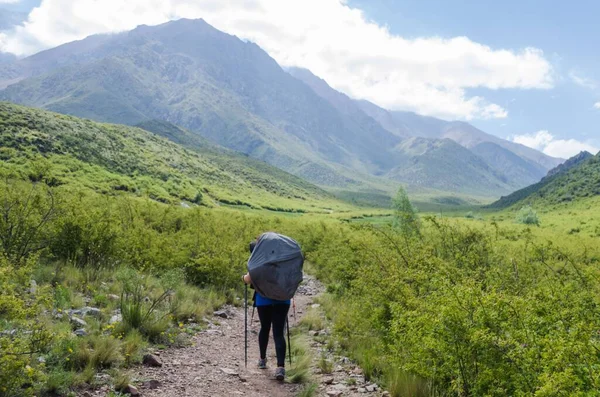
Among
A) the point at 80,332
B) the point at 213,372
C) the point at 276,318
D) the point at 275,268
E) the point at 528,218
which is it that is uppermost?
the point at 528,218

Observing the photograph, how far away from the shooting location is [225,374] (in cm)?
816

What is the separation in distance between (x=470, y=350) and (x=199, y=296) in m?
9.86

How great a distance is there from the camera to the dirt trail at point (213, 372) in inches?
281

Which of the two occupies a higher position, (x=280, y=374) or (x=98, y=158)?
(x=98, y=158)

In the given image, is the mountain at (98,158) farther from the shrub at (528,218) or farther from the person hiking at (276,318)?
the shrub at (528,218)

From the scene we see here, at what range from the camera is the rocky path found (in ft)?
23.5

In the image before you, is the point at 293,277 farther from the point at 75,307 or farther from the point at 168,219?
the point at 168,219

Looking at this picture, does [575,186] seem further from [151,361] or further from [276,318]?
[151,361]

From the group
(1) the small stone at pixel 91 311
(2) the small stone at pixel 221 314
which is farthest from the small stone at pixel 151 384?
(2) the small stone at pixel 221 314

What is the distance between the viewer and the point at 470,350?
5426 mm

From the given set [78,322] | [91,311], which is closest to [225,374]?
[78,322]

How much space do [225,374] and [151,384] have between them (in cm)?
171

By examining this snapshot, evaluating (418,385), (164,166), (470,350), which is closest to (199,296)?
(418,385)

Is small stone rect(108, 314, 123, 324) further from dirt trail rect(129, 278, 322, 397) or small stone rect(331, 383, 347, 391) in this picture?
small stone rect(331, 383, 347, 391)
